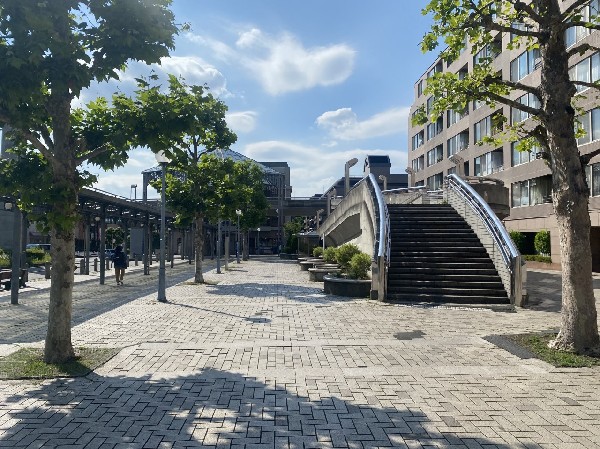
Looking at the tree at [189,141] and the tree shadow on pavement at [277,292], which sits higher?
the tree at [189,141]

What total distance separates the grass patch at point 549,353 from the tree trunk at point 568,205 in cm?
22

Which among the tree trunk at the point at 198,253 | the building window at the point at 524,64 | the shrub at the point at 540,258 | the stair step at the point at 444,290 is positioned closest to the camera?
the stair step at the point at 444,290

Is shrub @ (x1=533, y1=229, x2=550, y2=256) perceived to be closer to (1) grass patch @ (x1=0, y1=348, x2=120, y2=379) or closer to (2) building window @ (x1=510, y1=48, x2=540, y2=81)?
(2) building window @ (x1=510, y1=48, x2=540, y2=81)

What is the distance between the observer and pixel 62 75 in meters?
6.56

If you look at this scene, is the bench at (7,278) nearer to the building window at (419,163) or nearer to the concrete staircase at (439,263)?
the concrete staircase at (439,263)

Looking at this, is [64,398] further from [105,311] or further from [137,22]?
[105,311]

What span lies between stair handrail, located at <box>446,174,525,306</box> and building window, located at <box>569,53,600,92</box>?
15.7 meters

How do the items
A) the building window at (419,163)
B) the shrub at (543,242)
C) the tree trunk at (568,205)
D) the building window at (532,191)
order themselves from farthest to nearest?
the building window at (419,163) < the building window at (532,191) < the shrub at (543,242) < the tree trunk at (568,205)

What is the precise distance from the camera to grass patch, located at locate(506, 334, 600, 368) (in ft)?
22.9

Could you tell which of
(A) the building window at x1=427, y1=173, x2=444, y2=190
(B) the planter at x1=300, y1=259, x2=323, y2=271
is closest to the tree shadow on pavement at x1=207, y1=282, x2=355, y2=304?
(B) the planter at x1=300, y1=259, x2=323, y2=271

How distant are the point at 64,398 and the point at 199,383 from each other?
61.6 inches

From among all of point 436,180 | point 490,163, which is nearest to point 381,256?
point 490,163

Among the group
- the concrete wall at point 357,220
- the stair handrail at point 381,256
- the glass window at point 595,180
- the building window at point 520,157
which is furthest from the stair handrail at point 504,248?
the building window at point 520,157

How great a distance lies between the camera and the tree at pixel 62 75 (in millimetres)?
6188
